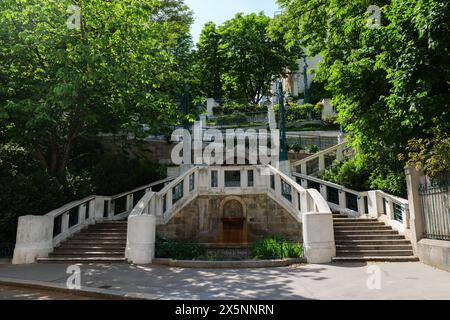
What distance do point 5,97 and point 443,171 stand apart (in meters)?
13.6

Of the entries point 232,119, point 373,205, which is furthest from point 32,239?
point 232,119

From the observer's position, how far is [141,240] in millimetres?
10492

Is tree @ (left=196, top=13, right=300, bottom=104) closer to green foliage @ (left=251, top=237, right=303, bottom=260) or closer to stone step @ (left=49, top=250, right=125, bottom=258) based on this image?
stone step @ (left=49, top=250, right=125, bottom=258)

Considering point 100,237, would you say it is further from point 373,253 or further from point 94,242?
point 373,253

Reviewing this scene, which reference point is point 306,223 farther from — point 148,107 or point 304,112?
point 304,112

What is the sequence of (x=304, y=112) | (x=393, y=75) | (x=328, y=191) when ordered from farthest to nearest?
1. (x=304, y=112)
2. (x=328, y=191)
3. (x=393, y=75)

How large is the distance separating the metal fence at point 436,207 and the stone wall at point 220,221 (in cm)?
475

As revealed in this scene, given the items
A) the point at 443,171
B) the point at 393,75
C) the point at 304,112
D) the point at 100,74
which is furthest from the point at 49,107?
the point at 304,112

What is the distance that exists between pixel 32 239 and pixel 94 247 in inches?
72.3

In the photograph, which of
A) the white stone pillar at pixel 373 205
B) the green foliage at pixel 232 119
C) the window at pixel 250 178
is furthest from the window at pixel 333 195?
the green foliage at pixel 232 119

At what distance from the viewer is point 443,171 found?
30.0ft

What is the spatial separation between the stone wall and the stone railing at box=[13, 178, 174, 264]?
2660mm

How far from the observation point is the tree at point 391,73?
940 centimetres
